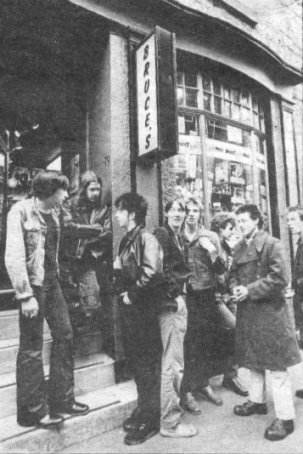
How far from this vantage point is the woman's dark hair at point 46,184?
9.64ft

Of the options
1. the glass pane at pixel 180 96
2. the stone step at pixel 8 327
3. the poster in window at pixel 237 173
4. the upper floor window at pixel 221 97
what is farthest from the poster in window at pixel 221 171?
the stone step at pixel 8 327

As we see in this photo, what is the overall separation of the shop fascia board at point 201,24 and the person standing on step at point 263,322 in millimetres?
3173

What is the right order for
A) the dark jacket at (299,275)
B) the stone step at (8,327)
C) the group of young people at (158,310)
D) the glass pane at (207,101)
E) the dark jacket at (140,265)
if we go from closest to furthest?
1. the group of young people at (158,310)
2. the dark jacket at (140,265)
3. the stone step at (8,327)
4. the dark jacket at (299,275)
5. the glass pane at (207,101)

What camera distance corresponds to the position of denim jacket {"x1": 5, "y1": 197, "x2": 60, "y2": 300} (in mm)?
2707

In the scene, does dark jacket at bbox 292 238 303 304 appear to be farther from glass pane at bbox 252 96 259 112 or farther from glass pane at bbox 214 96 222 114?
glass pane at bbox 252 96 259 112

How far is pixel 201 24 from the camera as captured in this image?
550 cm

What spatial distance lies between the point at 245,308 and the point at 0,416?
2.41 meters

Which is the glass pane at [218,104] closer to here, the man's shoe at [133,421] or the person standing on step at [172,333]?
the person standing on step at [172,333]

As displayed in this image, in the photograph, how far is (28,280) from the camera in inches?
109

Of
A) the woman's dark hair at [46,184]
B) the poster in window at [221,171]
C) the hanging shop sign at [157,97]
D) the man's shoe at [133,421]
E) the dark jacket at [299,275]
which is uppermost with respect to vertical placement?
the hanging shop sign at [157,97]

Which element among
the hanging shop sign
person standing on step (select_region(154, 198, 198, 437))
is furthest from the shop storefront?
person standing on step (select_region(154, 198, 198, 437))

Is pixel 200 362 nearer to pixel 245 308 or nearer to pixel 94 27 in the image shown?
pixel 245 308

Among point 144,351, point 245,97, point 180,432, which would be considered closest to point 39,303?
point 144,351

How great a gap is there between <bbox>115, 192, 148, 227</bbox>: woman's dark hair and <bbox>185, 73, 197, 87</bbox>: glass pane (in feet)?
11.2
